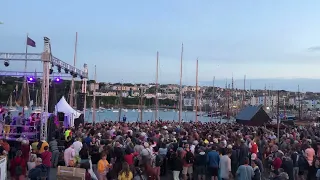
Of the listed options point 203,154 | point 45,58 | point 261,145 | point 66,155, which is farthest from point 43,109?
point 261,145

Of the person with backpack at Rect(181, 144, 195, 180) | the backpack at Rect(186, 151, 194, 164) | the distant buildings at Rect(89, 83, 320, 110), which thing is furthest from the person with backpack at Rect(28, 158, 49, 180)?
the distant buildings at Rect(89, 83, 320, 110)

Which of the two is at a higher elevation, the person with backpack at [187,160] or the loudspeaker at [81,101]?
the loudspeaker at [81,101]

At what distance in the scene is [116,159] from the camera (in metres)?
10.6

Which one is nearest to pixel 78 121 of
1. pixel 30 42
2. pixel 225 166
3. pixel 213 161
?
pixel 30 42

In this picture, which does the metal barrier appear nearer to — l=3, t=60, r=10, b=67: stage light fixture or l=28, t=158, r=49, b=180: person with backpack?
l=3, t=60, r=10, b=67: stage light fixture

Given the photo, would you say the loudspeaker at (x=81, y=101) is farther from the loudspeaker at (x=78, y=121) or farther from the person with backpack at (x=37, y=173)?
the person with backpack at (x=37, y=173)

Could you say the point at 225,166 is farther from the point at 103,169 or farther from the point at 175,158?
the point at 103,169

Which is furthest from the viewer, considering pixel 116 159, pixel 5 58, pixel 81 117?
pixel 81 117

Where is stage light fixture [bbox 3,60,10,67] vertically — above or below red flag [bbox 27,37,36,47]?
below

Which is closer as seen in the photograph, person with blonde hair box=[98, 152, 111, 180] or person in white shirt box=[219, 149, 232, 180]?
person with blonde hair box=[98, 152, 111, 180]

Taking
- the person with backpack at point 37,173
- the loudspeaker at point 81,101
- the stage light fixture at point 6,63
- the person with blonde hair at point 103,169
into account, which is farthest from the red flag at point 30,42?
the person with backpack at point 37,173

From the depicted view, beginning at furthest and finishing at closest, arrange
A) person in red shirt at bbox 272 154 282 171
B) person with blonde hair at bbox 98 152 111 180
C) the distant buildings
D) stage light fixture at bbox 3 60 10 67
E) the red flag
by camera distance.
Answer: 1. the distant buildings
2. the red flag
3. stage light fixture at bbox 3 60 10 67
4. person in red shirt at bbox 272 154 282 171
5. person with blonde hair at bbox 98 152 111 180

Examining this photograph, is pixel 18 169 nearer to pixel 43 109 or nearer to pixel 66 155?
pixel 66 155

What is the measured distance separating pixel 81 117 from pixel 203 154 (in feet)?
46.1
